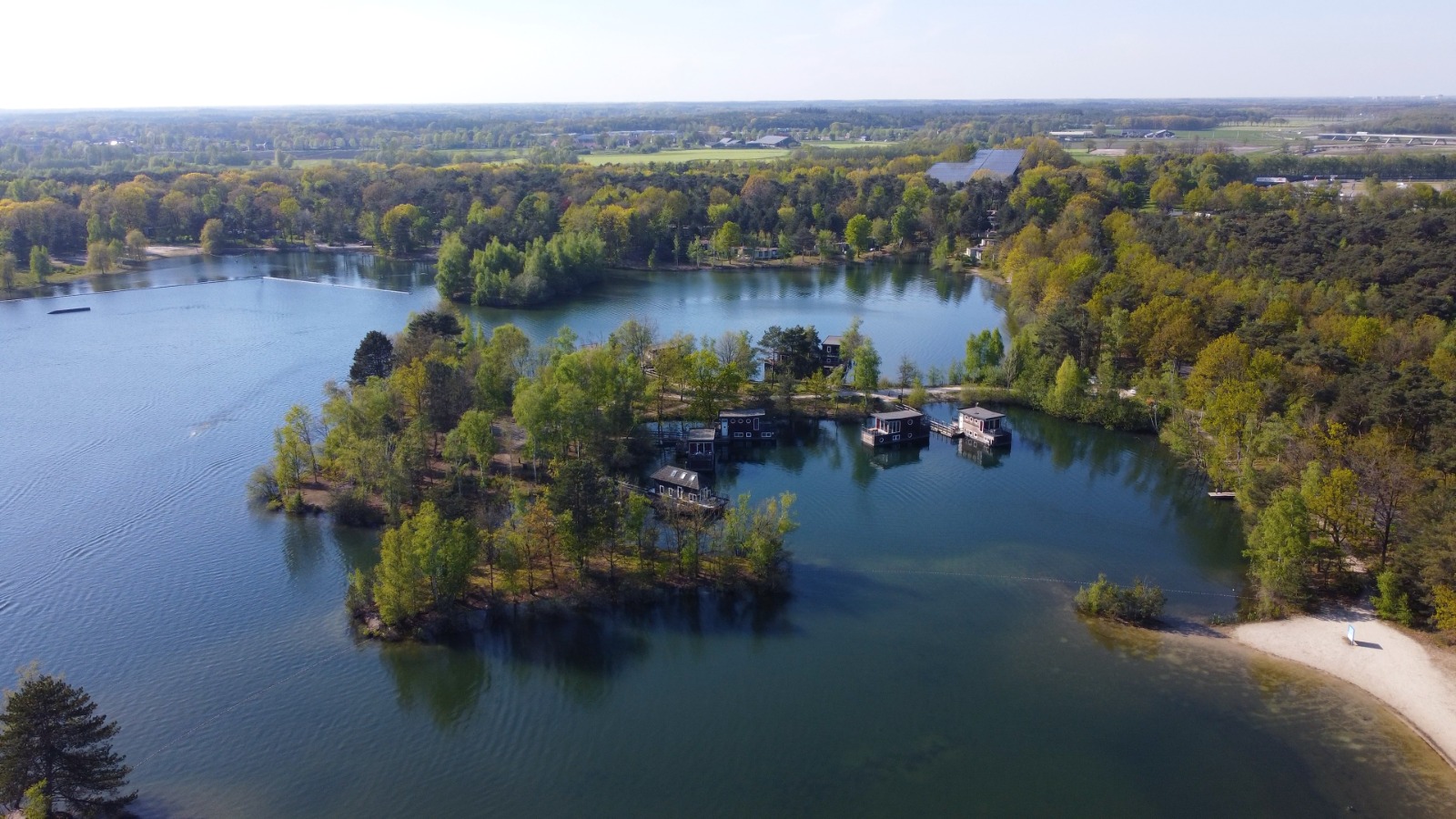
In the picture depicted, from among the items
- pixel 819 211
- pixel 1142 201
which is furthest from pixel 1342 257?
pixel 819 211

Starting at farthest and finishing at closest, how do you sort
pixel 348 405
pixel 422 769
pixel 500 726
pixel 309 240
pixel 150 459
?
1. pixel 309 240
2. pixel 150 459
3. pixel 348 405
4. pixel 500 726
5. pixel 422 769

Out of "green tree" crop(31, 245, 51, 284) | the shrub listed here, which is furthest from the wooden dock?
"green tree" crop(31, 245, 51, 284)

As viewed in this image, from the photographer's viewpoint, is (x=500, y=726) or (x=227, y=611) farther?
(x=227, y=611)

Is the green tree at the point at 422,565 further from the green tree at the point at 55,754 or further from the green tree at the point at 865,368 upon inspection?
the green tree at the point at 865,368

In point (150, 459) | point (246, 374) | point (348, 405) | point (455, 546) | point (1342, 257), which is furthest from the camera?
point (1342, 257)

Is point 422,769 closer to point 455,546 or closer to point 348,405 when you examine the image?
point 455,546

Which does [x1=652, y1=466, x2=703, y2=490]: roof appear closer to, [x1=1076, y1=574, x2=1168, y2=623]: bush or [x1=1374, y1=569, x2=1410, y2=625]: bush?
[x1=1076, y1=574, x2=1168, y2=623]: bush

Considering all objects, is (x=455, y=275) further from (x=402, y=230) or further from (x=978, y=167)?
(x=978, y=167)
